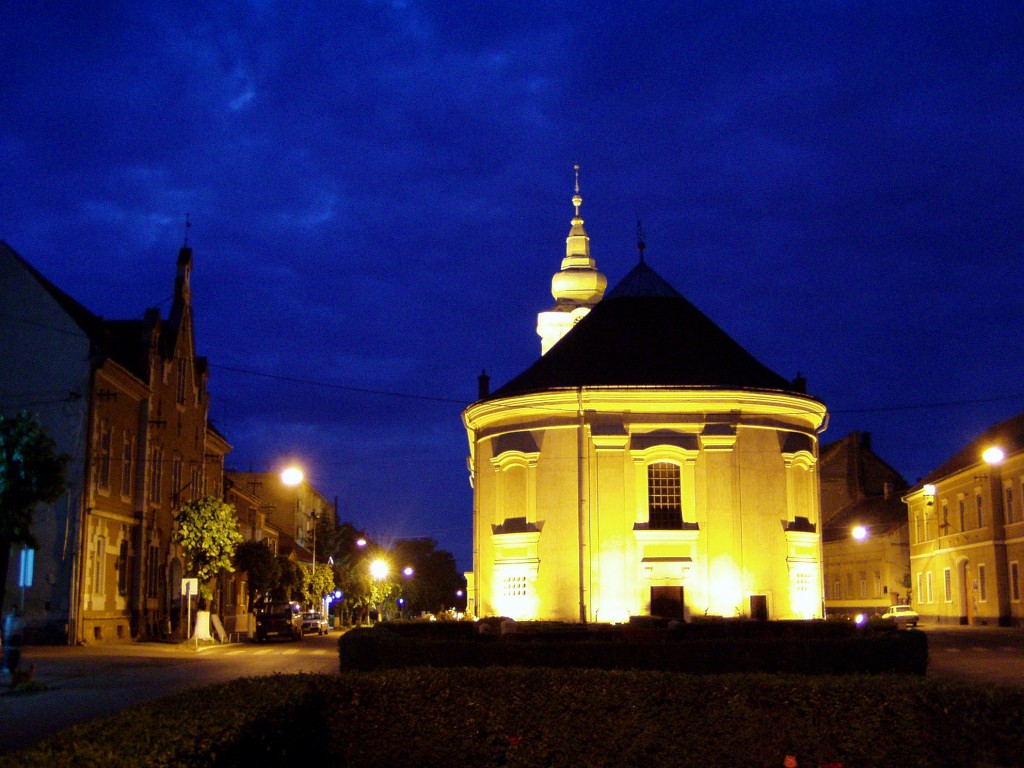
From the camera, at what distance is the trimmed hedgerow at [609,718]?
11734mm

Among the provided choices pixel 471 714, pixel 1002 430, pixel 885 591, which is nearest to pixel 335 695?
pixel 471 714

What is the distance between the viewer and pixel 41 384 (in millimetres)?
43625

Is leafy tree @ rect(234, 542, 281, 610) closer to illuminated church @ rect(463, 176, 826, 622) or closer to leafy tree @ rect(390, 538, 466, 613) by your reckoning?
illuminated church @ rect(463, 176, 826, 622)

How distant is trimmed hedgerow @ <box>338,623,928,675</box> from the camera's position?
21156 mm

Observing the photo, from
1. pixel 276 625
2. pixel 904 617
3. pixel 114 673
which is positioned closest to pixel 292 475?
pixel 114 673

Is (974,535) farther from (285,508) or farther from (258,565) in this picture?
(285,508)

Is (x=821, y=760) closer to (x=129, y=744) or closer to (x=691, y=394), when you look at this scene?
(x=129, y=744)

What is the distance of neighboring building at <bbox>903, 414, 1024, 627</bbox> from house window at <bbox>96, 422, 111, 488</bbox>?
38137 millimetres

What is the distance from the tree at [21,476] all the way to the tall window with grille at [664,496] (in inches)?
907

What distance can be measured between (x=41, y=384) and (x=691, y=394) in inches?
941

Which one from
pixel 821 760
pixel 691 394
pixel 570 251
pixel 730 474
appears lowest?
pixel 821 760

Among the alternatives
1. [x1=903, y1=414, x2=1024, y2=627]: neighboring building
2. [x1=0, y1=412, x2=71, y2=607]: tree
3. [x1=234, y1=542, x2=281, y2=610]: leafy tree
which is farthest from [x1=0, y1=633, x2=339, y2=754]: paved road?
[x1=903, y1=414, x2=1024, y2=627]: neighboring building

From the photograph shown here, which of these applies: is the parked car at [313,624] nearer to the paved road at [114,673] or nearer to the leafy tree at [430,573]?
the paved road at [114,673]

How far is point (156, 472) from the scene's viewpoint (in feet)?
172
